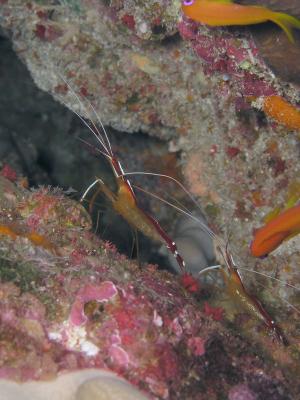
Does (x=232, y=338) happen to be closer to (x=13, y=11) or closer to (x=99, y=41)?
(x=99, y=41)

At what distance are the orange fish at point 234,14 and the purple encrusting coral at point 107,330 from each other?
82.8 inches

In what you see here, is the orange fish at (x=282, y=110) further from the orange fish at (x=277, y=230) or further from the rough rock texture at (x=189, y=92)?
the orange fish at (x=277, y=230)

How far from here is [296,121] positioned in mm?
4254

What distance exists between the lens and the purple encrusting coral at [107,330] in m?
2.57

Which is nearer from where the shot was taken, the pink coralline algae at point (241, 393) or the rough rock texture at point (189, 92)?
the pink coralline algae at point (241, 393)

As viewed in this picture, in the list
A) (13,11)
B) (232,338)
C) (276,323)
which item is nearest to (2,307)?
(232,338)

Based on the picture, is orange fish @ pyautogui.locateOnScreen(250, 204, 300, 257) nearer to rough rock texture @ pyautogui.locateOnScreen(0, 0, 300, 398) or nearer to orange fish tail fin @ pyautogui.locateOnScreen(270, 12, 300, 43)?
rough rock texture @ pyautogui.locateOnScreen(0, 0, 300, 398)

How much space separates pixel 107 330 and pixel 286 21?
8.63ft

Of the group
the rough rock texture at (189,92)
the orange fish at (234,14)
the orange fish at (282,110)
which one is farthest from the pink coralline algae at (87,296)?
the orange fish at (282,110)

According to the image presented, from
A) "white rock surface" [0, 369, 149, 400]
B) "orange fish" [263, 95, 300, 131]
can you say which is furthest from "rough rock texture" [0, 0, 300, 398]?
"white rock surface" [0, 369, 149, 400]

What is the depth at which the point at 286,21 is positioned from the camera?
315 centimetres

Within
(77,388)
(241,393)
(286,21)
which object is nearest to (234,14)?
(286,21)

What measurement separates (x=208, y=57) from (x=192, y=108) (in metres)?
1.74

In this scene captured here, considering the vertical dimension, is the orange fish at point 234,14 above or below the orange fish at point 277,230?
above
